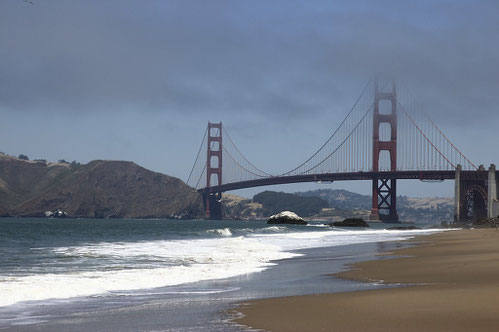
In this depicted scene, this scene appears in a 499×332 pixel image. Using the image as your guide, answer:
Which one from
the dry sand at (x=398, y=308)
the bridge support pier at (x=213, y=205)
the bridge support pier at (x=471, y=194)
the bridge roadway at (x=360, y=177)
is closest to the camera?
the dry sand at (x=398, y=308)

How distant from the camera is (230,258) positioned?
2198 centimetres

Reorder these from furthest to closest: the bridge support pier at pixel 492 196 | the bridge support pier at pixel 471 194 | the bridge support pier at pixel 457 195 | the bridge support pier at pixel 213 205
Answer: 1. the bridge support pier at pixel 213 205
2. the bridge support pier at pixel 471 194
3. the bridge support pier at pixel 457 195
4. the bridge support pier at pixel 492 196

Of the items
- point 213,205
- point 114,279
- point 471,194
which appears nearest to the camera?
point 114,279

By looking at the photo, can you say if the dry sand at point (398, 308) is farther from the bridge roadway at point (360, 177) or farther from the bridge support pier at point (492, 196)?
the bridge roadway at point (360, 177)

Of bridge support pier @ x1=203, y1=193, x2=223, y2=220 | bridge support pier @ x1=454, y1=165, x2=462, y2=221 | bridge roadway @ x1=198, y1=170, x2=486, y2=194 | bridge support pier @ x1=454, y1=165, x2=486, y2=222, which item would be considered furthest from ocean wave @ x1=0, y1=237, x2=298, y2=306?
bridge support pier @ x1=203, y1=193, x2=223, y2=220

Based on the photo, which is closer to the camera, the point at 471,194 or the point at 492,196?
the point at 492,196

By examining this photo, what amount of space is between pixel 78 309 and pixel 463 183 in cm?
8838

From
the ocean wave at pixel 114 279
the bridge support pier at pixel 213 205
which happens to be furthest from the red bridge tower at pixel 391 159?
the ocean wave at pixel 114 279

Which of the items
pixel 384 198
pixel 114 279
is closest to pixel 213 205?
pixel 384 198

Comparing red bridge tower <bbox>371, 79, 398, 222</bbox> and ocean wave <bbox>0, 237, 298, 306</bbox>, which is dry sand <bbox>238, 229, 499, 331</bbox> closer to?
ocean wave <bbox>0, 237, 298, 306</bbox>

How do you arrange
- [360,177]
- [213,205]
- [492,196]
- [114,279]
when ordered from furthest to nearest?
[213,205], [360,177], [492,196], [114,279]

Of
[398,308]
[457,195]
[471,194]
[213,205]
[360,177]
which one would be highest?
[360,177]

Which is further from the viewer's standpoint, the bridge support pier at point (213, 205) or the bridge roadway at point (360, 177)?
the bridge support pier at point (213, 205)

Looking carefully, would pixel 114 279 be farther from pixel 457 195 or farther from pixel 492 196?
pixel 457 195
